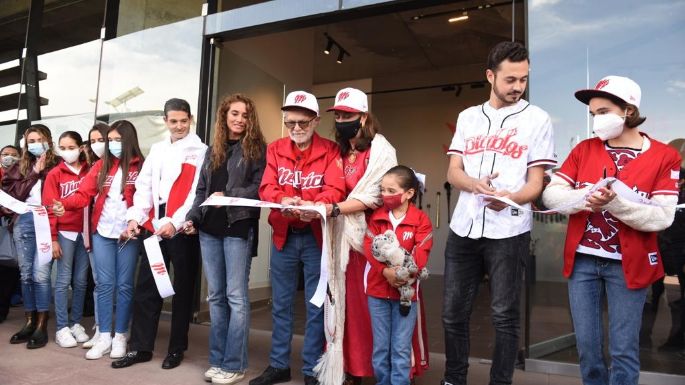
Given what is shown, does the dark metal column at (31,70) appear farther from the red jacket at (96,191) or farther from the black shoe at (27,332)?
the red jacket at (96,191)

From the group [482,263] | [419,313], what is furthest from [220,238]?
[482,263]

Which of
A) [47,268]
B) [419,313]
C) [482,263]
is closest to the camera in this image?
[482,263]

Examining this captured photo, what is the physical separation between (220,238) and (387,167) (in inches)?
45.1

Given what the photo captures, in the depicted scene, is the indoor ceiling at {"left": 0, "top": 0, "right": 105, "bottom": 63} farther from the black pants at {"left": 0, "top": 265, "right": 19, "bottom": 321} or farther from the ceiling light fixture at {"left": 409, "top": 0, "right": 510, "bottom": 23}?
the ceiling light fixture at {"left": 409, "top": 0, "right": 510, "bottom": 23}

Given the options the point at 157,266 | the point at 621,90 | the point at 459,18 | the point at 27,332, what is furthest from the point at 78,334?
the point at 459,18

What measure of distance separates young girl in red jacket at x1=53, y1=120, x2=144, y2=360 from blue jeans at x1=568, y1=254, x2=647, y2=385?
2949 mm

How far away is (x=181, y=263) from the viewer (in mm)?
3424

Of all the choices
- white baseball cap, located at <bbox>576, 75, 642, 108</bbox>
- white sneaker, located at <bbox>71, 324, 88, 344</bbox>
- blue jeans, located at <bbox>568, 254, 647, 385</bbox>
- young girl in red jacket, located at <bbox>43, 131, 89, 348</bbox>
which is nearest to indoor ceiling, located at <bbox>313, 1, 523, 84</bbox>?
young girl in red jacket, located at <bbox>43, 131, 89, 348</bbox>

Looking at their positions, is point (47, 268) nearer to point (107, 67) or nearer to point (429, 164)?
point (107, 67)

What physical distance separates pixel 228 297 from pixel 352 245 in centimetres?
88

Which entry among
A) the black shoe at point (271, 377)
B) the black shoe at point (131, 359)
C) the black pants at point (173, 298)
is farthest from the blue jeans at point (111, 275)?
the black shoe at point (271, 377)

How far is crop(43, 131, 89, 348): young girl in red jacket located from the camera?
3930mm

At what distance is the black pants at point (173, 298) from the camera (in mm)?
3422

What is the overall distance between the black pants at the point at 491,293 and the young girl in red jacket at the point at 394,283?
0.17 m
